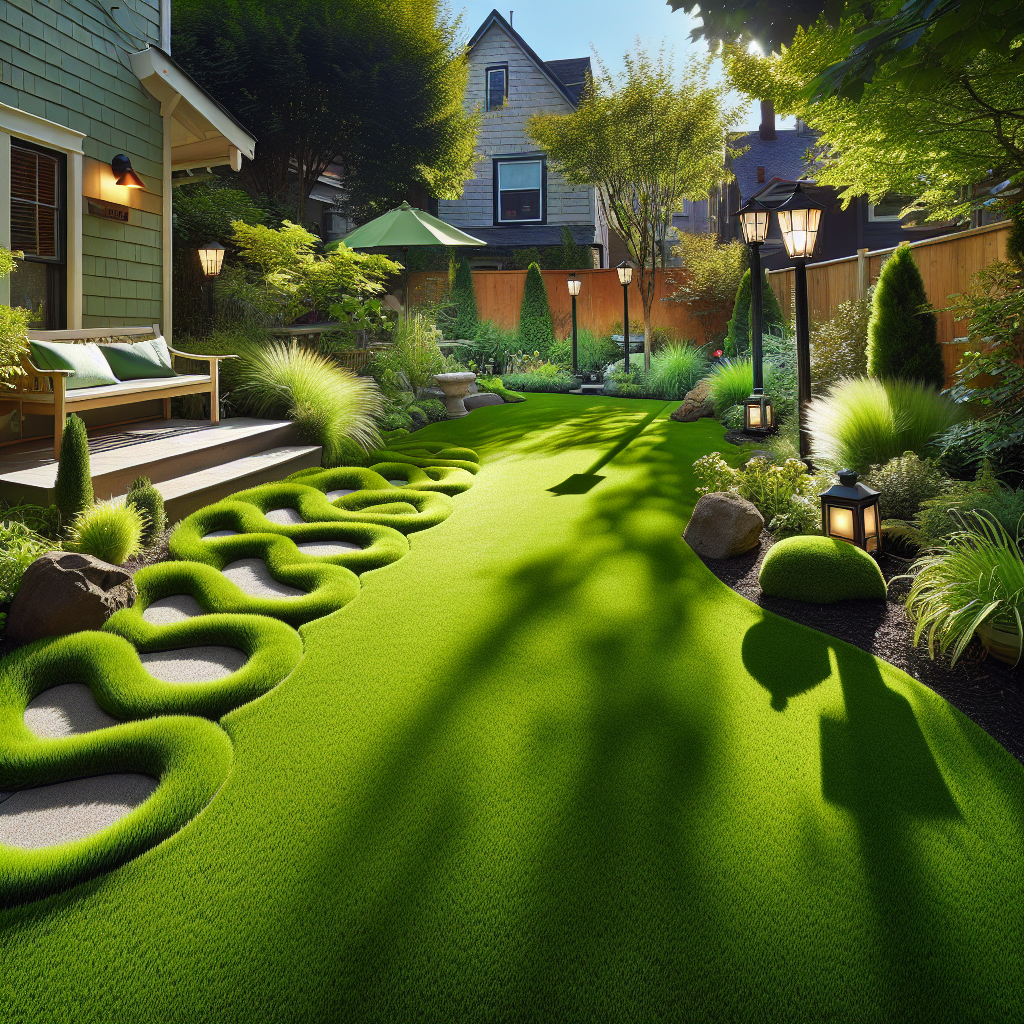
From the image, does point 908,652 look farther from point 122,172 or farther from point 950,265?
point 122,172

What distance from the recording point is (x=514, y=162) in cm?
2225

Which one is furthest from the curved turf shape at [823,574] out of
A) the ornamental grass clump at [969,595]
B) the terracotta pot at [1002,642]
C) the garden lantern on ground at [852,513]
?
the terracotta pot at [1002,642]

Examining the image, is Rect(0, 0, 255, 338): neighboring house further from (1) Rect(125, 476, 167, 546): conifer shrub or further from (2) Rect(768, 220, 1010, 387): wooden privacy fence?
(2) Rect(768, 220, 1010, 387): wooden privacy fence

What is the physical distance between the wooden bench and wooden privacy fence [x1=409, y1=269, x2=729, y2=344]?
37.2ft

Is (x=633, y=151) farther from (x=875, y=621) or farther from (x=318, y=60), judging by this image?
(x=875, y=621)

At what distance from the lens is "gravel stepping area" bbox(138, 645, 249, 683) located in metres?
3.26

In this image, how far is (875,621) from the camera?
3.89 m

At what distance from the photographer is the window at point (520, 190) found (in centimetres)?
2219

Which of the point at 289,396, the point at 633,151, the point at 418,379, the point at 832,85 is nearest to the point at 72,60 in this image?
the point at 289,396

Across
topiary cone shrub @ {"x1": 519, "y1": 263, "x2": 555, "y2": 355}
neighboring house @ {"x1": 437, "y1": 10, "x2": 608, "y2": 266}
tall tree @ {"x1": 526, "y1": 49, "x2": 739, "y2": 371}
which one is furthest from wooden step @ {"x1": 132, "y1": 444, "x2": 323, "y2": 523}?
neighboring house @ {"x1": 437, "y1": 10, "x2": 608, "y2": 266}

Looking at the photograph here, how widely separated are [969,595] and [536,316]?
51.7 feet

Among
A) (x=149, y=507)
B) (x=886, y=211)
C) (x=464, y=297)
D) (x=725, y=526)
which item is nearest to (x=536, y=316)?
(x=464, y=297)

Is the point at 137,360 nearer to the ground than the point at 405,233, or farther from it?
nearer to the ground

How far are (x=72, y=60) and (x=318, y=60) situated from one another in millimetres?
11174
